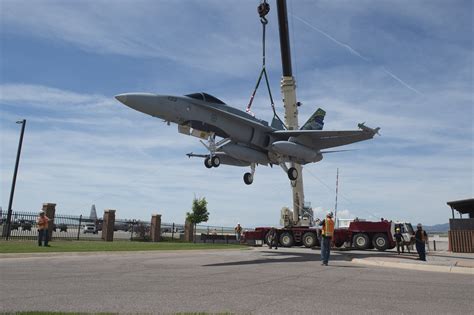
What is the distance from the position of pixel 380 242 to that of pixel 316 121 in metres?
7.64

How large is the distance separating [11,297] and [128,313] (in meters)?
2.37

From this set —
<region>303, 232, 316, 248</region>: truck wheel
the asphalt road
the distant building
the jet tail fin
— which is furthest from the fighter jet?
the distant building

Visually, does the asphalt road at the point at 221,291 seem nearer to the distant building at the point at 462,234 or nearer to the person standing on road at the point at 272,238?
the person standing on road at the point at 272,238

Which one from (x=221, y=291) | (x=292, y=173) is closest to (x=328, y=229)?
(x=221, y=291)

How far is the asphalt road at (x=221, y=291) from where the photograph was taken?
6016 millimetres

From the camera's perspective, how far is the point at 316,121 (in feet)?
77.1

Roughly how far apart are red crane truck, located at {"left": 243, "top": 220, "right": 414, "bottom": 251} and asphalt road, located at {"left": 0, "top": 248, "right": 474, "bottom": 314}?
1211 cm

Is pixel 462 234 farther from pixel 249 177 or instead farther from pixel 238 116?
pixel 238 116

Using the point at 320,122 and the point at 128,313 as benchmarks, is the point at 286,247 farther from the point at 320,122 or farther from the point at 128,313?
the point at 128,313

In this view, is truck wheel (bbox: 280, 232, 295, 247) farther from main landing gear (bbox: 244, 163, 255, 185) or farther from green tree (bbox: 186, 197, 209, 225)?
green tree (bbox: 186, 197, 209, 225)

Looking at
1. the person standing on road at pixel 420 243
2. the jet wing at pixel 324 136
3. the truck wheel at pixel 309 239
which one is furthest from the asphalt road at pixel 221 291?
the truck wheel at pixel 309 239

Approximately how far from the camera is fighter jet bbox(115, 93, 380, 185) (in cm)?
1717

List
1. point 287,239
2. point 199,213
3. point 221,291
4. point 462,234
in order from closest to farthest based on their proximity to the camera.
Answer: point 221,291
point 287,239
point 462,234
point 199,213

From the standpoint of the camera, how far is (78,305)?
19.6 ft
